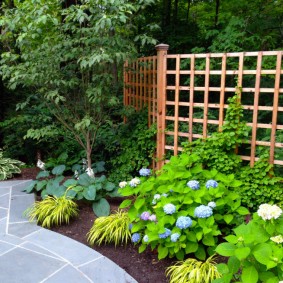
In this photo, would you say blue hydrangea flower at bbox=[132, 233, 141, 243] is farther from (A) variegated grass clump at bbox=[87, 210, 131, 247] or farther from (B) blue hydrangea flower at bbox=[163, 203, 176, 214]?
(B) blue hydrangea flower at bbox=[163, 203, 176, 214]

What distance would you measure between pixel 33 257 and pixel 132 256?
2.45 ft

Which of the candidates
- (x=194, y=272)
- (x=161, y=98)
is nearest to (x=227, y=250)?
(x=194, y=272)

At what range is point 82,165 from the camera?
425cm

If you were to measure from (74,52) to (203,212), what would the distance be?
2178 millimetres

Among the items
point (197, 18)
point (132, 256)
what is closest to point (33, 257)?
point (132, 256)

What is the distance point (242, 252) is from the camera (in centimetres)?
154

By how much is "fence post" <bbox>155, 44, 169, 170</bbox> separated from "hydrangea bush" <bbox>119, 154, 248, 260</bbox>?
84 cm

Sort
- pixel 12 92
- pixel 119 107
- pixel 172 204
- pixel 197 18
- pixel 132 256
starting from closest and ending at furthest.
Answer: pixel 172 204 < pixel 132 256 < pixel 119 107 < pixel 12 92 < pixel 197 18

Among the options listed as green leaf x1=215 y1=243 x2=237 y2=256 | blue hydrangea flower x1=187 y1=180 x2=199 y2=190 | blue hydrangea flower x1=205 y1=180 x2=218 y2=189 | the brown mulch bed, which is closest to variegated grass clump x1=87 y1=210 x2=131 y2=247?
the brown mulch bed

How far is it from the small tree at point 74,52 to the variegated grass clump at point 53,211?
823 millimetres

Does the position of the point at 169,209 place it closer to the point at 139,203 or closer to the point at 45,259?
the point at 139,203

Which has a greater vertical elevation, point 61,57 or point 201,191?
point 61,57

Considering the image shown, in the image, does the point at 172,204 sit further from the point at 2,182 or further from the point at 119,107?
the point at 2,182

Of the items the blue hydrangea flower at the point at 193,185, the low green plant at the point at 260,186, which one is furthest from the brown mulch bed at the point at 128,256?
the low green plant at the point at 260,186
